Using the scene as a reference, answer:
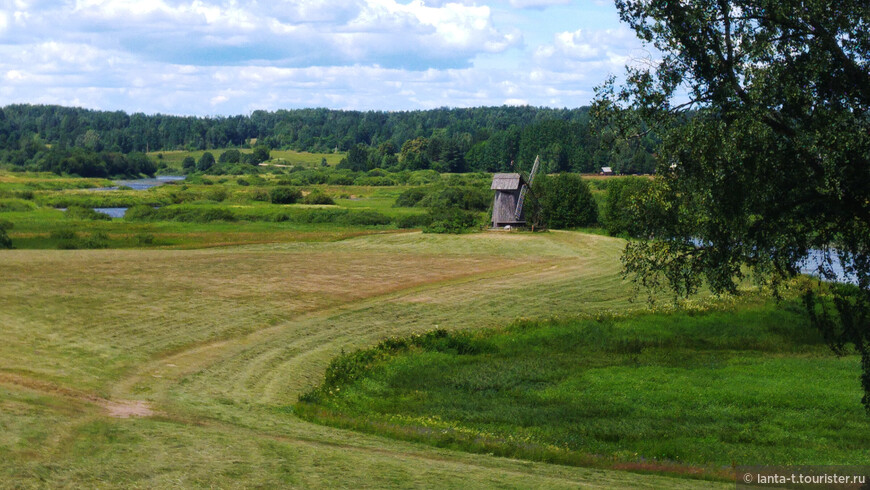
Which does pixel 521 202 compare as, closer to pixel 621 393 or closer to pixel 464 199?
pixel 464 199

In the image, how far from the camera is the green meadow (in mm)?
18094

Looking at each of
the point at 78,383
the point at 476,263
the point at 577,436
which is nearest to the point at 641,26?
the point at 577,436

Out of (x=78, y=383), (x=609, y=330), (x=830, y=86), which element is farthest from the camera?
(x=609, y=330)

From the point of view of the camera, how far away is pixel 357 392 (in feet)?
94.7

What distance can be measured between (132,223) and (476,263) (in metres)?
47.6

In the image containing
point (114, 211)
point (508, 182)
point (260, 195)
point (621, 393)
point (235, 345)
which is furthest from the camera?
point (260, 195)

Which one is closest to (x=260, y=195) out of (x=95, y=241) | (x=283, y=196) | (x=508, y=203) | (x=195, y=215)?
(x=283, y=196)

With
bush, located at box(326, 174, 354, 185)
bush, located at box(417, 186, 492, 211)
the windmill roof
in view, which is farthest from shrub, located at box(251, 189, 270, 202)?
the windmill roof

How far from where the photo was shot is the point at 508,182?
81375mm

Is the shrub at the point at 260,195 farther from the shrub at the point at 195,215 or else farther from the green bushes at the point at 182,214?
the green bushes at the point at 182,214

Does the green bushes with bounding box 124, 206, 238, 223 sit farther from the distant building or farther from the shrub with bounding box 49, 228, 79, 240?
the distant building

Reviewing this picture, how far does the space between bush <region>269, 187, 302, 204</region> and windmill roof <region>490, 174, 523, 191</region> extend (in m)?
59.0

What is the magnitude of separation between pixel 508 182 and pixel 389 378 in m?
52.0

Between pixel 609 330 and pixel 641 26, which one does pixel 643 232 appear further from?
pixel 609 330
